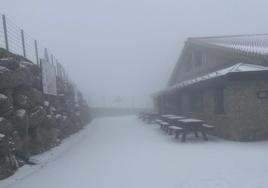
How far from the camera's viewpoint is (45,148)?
1095cm

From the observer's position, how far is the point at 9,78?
8.32 metres

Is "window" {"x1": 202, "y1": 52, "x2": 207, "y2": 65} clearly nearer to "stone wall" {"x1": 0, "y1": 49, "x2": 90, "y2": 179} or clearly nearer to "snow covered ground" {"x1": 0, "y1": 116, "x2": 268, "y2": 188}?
"snow covered ground" {"x1": 0, "y1": 116, "x2": 268, "y2": 188}

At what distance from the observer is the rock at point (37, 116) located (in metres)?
9.92

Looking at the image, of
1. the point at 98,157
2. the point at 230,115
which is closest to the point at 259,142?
the point at 230,115

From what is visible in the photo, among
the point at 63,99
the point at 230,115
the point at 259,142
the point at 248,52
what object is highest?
the point at 248,52

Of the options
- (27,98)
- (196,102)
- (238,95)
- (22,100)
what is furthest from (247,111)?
(22,100)

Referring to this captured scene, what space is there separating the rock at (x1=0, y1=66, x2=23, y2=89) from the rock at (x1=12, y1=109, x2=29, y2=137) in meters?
0.71

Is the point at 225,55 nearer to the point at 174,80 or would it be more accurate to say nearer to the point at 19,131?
the point at 19,131

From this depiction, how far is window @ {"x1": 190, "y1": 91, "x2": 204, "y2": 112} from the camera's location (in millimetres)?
16791

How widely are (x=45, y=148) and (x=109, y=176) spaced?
4366 millimetres

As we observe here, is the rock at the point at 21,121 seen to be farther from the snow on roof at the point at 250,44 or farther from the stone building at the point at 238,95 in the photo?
the snow on roof at the point at 250,44

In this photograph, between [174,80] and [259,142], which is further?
[174,80]

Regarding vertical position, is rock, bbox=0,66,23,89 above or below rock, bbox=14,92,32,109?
above

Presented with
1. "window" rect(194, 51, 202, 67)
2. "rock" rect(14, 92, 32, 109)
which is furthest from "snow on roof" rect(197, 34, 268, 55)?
"rock" rect(14, 92, 32, 109)
